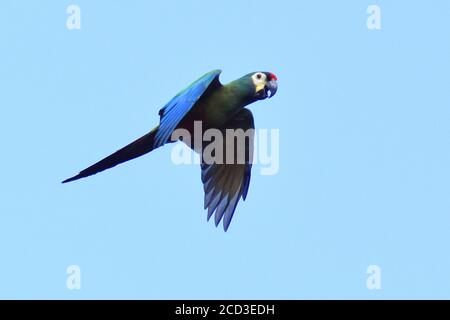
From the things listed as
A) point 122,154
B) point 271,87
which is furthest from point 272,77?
point 122,154

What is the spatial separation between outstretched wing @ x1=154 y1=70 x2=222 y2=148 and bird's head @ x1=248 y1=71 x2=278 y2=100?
1.40 ft

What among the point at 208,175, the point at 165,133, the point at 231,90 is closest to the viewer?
the point at 165,133

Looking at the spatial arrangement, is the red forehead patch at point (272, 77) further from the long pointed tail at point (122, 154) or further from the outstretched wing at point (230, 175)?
the long pointed tail at point (122, 154)

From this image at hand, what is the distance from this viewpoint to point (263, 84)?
13.3 meters

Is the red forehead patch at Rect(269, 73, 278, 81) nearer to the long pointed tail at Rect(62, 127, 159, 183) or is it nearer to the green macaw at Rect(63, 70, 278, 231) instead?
the green macaw at Rect(63, 70, 278, 231)

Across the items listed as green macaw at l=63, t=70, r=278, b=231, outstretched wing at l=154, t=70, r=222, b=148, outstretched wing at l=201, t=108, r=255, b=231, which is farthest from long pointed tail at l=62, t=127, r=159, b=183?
outstretched wing at l=201, t=108, r=255, b=231

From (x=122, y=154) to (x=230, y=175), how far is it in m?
1.58

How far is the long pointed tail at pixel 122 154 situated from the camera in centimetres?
1300
